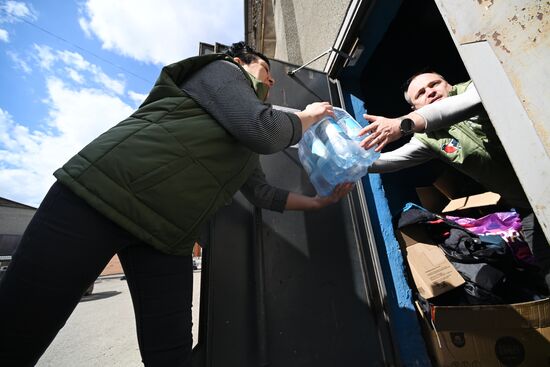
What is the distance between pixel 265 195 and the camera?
4.48ft

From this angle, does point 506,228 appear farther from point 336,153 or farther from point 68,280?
point 68,280

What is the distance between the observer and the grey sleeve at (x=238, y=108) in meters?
0.85

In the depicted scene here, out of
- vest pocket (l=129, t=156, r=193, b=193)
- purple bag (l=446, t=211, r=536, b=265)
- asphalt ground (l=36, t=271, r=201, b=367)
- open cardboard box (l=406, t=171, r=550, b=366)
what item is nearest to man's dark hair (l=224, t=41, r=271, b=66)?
vest pocket (l=129, t=156, r=193, b=193)

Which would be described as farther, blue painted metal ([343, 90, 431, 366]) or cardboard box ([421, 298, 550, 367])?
blue painted metal ([343, 90, 431, 366])

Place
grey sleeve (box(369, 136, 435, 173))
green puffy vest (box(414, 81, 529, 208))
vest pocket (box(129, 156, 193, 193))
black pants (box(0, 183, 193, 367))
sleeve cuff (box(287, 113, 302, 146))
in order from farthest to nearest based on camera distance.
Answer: grey sleeve (box(369, 136, 435, 173))
green puffy vest (box(414, 81, 529, 208))
sleeve cuff (box(287, 113, 302, 146))
vest pocket (box(129, 156, 193, 193))
black pants (box(0, 183, 193, 367))

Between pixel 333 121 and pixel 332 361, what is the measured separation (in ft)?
4.29

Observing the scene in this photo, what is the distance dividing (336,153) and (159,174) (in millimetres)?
863

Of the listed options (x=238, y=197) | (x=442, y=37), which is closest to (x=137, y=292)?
(x=238, y=197)

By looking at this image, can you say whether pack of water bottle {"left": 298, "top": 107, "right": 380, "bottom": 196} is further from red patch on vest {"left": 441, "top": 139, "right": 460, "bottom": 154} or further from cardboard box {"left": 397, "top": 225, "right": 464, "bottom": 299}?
cardboard box {"left": 397, "top": 225, "right": 464, "bottom": 299}

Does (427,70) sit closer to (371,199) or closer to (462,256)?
(371,199)

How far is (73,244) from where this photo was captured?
0.70m

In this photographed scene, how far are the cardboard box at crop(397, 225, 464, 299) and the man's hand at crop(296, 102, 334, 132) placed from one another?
1.10 meters

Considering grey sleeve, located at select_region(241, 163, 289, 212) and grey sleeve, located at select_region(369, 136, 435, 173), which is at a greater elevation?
grey sleeve, located at select_region(369, 136, 435, 173)

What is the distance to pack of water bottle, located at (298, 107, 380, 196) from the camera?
1.28 meters
